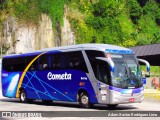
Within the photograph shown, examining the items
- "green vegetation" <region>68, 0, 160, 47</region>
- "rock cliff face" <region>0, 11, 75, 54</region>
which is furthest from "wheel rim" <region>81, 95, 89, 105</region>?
"green vegetation" <region>68, 0, 160, 47</region>

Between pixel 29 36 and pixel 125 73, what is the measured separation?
3620cm

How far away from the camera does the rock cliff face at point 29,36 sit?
52.3 m

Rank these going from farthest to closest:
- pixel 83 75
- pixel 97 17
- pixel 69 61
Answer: pixel 97 17, pixel 69 61, pixel 83 75

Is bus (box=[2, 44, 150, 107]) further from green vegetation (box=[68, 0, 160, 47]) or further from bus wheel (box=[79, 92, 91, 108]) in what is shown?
green vegetation (box=[68, 0, 160, 47])

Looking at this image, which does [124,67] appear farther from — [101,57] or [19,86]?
[19,86]

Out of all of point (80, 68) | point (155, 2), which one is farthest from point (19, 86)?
point (155, 2)

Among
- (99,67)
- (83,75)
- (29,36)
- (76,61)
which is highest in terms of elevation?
(29,36)

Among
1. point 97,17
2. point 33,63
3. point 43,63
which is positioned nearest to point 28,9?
point 97,17

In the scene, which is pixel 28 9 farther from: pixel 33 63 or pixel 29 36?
pixel 33 63

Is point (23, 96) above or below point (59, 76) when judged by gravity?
below

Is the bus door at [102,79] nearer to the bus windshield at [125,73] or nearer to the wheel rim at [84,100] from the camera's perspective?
the bus windshield at [125,73]

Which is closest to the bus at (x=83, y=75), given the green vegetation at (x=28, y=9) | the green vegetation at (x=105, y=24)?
the green vegetation at (x=28, y=9)

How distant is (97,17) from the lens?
58031mm

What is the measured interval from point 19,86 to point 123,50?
7627 millimetres
